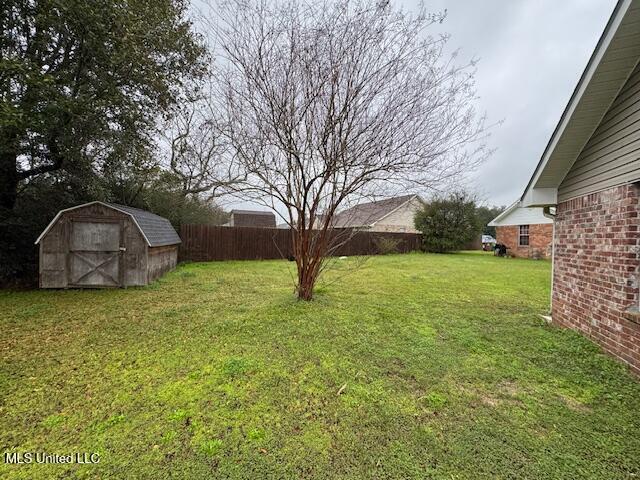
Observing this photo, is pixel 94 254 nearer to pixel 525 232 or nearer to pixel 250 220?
pixel 525 232

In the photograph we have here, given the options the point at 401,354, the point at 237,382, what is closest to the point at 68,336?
the point at 237,382

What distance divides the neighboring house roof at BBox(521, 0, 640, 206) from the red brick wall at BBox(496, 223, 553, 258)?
46.1 ft

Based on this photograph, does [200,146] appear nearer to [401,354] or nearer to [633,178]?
[401,354]

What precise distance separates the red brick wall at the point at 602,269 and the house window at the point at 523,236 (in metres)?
15.2

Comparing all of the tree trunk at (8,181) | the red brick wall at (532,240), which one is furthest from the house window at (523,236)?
the tree trunk at (8,181)

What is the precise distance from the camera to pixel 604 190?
3.31m

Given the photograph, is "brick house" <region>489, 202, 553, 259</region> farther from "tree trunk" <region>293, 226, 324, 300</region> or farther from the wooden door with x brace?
the wooden door with x brace

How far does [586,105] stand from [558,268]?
2.45 metres

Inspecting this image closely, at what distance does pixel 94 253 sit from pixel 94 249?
4.1 inches

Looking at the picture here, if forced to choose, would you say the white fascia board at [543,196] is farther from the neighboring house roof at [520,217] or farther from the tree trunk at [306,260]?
the neighboring house roof at [520,217]

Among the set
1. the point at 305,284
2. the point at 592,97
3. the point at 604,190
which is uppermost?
the point at 592,97

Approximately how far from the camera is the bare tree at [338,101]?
14.0 feet

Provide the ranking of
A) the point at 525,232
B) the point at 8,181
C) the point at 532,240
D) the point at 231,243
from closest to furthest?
the point at 8,181 → the point at 231,243 → the point at 532,240 → the point at 525,232

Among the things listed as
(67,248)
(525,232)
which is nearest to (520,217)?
(525,232)
